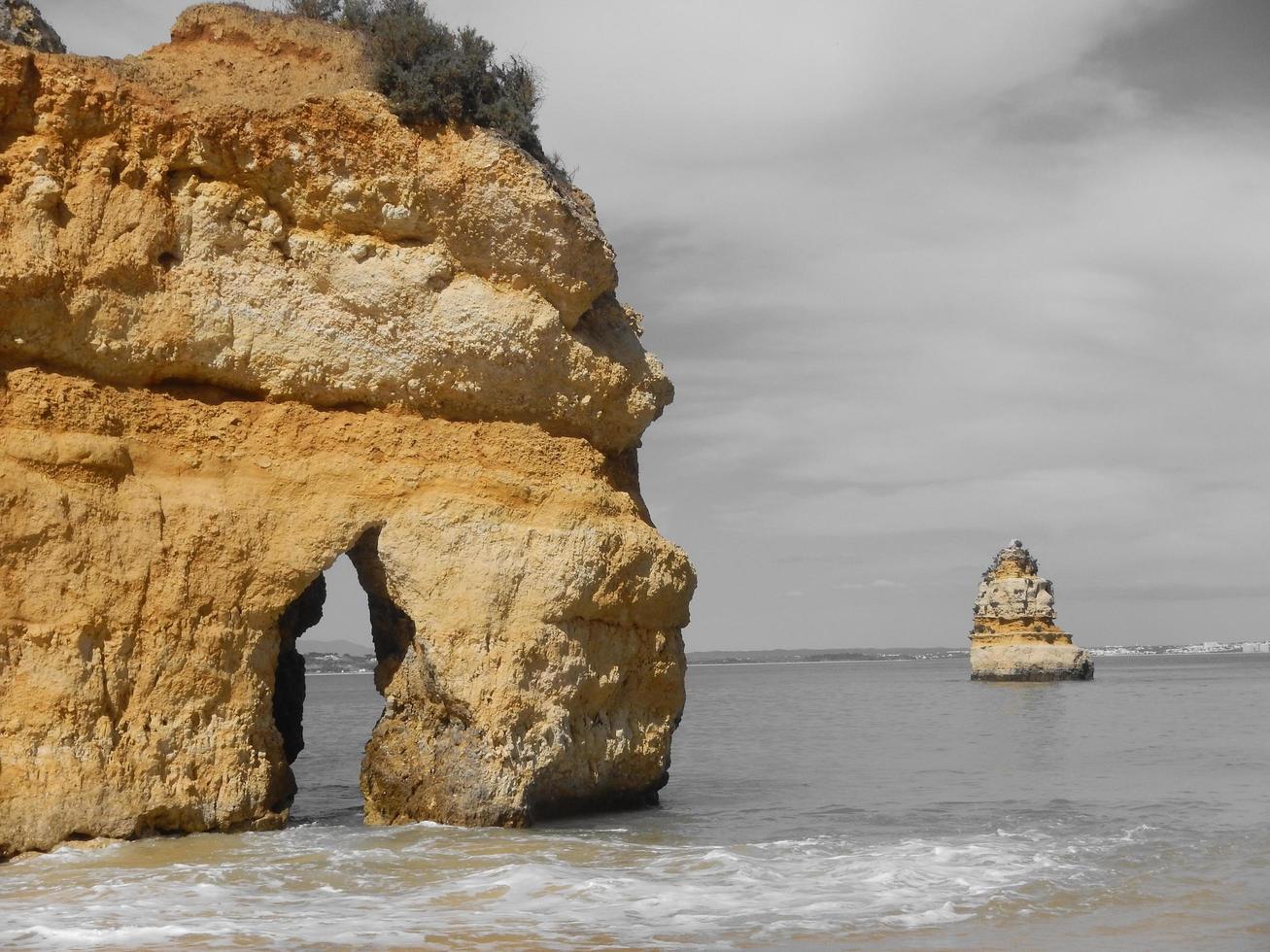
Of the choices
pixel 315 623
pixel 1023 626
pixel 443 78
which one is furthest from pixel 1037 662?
pixel 443 78

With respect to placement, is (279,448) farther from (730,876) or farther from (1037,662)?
(1037,662)

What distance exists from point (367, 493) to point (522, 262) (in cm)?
275

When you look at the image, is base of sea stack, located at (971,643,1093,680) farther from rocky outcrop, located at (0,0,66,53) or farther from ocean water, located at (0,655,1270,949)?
rocky outcrop, located at (0,0,66,53)

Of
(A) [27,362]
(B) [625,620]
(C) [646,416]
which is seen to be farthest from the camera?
(C) [646,416]

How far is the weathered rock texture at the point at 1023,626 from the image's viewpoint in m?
65.9

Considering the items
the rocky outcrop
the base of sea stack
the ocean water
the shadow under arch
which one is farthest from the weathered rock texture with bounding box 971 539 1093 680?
the rocky outcrop

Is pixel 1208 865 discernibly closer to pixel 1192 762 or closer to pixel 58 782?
pixel 58 782

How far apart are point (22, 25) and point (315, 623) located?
23.1 feet

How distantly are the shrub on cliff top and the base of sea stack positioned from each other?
59.2 meters

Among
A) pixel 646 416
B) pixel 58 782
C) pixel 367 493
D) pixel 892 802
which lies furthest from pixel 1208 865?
pixel 58 782

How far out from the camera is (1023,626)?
218 ft

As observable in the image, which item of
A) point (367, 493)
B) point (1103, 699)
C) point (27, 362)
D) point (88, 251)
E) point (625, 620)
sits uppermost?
point (88, 251)

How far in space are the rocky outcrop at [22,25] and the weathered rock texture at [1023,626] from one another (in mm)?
60218

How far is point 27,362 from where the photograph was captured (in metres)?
10.8
